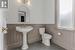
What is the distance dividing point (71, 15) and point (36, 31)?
190 centimetres

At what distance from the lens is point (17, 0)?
151 inches

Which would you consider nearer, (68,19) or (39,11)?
(68,19)

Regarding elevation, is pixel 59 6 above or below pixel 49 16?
above

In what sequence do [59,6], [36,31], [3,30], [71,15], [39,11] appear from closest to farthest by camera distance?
1. [3,30]
2. [71,15]
3. [59,6]
4. [39,11]
5. [36,31]

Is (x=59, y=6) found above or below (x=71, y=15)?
above

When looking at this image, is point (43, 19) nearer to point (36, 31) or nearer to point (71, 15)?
point (36, 31)

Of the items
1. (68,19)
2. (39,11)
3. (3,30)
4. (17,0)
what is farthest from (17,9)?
(68,19)

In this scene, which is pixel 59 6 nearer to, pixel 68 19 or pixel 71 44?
pixel 68 19

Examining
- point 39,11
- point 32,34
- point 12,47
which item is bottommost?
point 12,47

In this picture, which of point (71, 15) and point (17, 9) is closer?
point (71, 15)

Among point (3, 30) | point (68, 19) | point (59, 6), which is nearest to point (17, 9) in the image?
point (3, 30)

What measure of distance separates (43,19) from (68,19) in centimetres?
128

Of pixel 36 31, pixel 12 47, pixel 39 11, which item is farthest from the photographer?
pixel 36 31

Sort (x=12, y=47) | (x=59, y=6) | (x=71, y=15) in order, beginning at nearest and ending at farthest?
(x=71, y=15), (x=12, y=47), (x=59, y=6)
